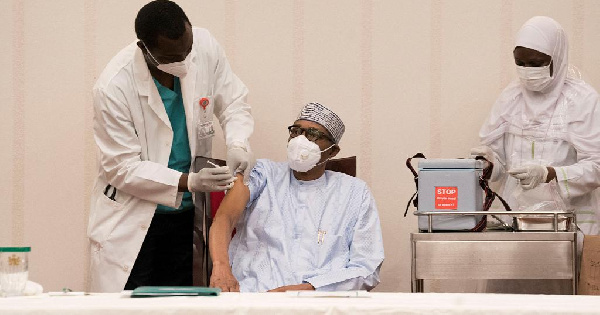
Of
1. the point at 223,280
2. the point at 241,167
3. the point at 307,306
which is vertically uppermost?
the point at 241,167

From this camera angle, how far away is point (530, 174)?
298 centimetres

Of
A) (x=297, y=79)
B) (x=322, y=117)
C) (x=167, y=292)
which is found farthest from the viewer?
(x=297, y=79)

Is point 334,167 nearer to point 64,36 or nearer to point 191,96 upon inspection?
point 191,96

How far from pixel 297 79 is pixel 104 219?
115 centimetres

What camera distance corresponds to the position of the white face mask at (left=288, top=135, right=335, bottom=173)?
301 cm

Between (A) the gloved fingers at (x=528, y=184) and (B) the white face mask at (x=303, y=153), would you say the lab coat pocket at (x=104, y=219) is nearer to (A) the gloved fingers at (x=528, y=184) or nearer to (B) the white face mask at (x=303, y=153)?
(B) the white face mask at (x=303, y=153)

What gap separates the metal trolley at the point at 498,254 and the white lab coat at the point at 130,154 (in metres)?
0.79

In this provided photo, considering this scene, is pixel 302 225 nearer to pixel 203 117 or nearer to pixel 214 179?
pixel 214 179

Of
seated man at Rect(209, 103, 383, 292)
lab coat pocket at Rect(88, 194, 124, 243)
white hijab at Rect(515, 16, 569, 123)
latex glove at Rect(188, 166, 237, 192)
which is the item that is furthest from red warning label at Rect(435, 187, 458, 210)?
lab coat pocket at Rect(88, 194, 124, 243)

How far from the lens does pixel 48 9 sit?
380 centimetres

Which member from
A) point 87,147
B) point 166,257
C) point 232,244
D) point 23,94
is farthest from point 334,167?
point 23,94

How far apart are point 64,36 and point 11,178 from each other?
687 mm

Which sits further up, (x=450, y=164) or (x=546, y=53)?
(x=546, y=53)

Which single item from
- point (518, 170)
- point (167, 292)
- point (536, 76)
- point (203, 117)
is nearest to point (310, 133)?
point (203, 117)
